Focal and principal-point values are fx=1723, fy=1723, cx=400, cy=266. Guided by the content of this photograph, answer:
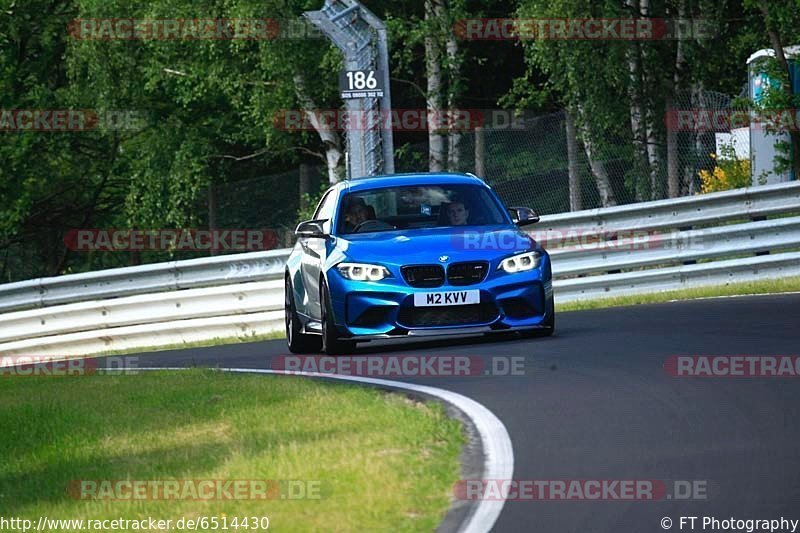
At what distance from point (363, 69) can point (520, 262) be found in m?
8.25

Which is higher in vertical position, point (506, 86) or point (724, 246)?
point (506, 86)

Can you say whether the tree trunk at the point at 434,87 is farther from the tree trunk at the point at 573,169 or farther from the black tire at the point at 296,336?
the black tire at the point at 296,336

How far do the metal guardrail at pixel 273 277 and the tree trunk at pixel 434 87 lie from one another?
8.06m

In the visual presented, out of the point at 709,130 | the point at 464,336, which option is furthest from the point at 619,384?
the point at 709,130

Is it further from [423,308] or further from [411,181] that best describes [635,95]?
[423,308]

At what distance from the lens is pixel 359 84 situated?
21875 millimetres

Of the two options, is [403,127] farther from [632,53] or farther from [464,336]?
[464,336]

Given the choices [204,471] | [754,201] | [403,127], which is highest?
[403,127]

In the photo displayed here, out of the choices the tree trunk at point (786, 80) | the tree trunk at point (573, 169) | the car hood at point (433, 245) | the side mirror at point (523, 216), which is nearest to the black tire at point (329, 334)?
the car hood at point (433, 245)

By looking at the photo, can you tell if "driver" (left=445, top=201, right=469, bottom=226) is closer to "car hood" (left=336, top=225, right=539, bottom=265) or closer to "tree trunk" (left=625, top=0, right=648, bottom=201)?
"car hood" (left=336, top=225, right=539, bottom=265)

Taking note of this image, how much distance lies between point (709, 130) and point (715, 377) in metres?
15.2

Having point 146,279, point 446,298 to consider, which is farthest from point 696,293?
point 146,279

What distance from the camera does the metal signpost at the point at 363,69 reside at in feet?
73.7

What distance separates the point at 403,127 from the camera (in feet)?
116
